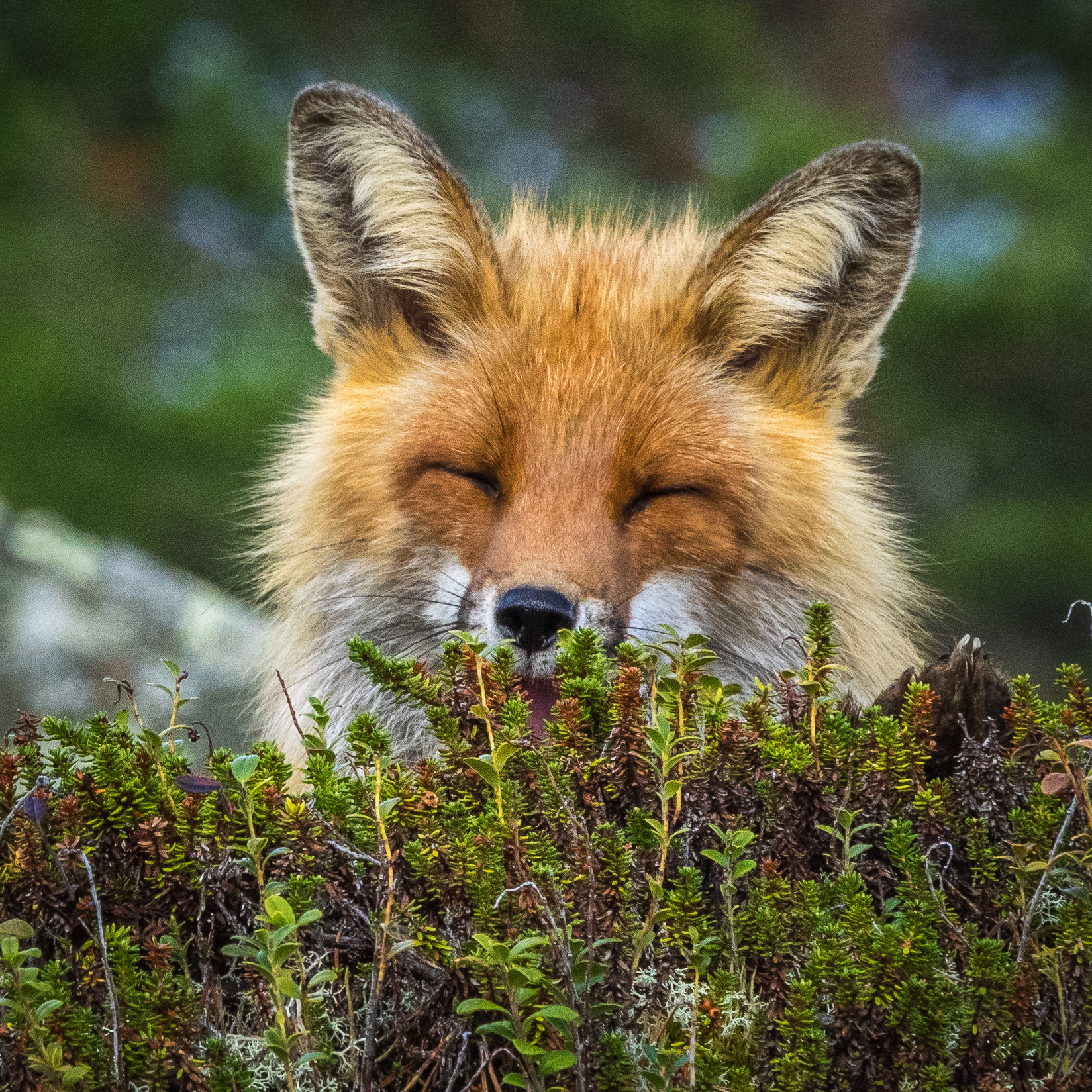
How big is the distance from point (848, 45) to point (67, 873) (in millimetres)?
14006

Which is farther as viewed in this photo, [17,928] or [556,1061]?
[17,928]

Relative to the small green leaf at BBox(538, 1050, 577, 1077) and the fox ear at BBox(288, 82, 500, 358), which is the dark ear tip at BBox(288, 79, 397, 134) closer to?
the fox ear at BBox(288, 82, 500, 358)

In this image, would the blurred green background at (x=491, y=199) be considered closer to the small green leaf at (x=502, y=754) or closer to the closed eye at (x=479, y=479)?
the closed eye at (x=479, y=479)

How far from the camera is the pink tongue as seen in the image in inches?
119

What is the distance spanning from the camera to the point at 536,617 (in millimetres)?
2949

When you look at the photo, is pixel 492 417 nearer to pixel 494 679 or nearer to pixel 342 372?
pixel 342 372

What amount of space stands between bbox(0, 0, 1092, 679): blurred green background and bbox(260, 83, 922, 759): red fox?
19.7ft

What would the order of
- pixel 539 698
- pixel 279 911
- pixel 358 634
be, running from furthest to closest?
pixel 358 634 < pixel 539 698 < pixel 279 911

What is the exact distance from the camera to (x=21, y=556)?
6656 millimetres

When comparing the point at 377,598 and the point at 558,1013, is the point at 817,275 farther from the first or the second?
the point at 558,1013

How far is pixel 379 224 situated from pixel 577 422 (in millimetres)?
990

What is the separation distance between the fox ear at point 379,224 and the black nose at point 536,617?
1170 mm

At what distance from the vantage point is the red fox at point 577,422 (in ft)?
10.9

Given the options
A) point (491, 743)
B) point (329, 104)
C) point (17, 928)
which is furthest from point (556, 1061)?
point (329, 104)
